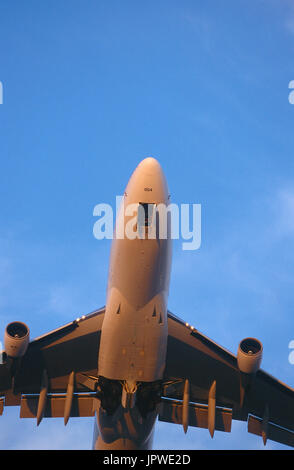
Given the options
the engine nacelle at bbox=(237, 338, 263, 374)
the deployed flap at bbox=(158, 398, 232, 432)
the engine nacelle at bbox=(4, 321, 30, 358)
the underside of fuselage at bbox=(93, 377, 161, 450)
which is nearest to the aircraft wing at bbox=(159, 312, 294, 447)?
the deployed flap at bbox=(158, 398, 232, 432)

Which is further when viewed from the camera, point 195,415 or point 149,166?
point 195,415

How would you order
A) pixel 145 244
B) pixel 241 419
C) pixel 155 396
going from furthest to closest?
pixel 241 419 < pixel 155 396 < pixel 145 244

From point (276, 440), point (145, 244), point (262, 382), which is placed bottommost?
point (276, 440)

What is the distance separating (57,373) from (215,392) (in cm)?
606

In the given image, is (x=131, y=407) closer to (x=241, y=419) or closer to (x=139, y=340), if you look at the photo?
(x=139, y=340)

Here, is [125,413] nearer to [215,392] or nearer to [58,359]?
[58,359]

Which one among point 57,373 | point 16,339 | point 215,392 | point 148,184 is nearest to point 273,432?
point 215,392

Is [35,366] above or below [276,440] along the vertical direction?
above

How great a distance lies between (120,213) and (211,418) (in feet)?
28.0

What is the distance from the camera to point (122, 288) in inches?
778

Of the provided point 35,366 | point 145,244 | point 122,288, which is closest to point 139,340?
point 122,288

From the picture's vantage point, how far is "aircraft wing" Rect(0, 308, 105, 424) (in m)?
22.1

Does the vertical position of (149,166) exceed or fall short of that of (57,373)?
it exceeds it

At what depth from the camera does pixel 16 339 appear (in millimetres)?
20375
